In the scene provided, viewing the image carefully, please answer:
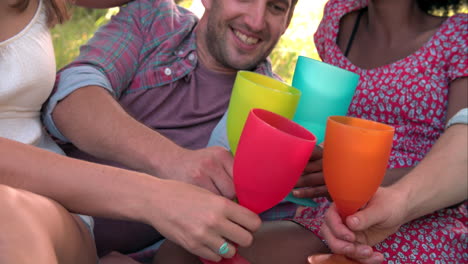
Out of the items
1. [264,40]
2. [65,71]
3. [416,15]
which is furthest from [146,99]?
[416,15]

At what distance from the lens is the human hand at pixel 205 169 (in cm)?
141

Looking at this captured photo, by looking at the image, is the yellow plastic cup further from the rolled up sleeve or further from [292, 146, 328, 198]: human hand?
the rolled up sleeve

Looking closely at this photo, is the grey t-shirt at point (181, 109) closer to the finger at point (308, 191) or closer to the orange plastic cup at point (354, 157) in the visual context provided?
the finger at point (308, 191)

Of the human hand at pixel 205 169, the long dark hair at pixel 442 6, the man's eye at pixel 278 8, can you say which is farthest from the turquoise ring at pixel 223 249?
the long dark hair at pixel 442 6

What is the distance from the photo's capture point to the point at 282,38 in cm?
450

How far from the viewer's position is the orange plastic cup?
1.18 m

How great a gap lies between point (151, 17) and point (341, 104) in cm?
94

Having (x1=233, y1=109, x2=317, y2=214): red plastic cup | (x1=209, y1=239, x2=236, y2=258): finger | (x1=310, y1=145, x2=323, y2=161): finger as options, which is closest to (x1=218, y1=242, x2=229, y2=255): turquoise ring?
(x1=209, y1=239, x2=236, y2=258): finger

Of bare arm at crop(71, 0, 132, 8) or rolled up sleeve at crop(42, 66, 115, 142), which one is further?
bare arm at crop(71, 0, 132, 8)

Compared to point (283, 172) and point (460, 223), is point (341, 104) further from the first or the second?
point (460, 223)

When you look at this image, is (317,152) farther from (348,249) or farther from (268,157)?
(268,157)

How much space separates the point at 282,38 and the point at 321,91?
3.10 m

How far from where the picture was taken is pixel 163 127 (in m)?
1.98

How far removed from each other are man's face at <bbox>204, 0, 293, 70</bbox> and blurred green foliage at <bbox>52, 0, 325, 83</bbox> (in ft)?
6.04
